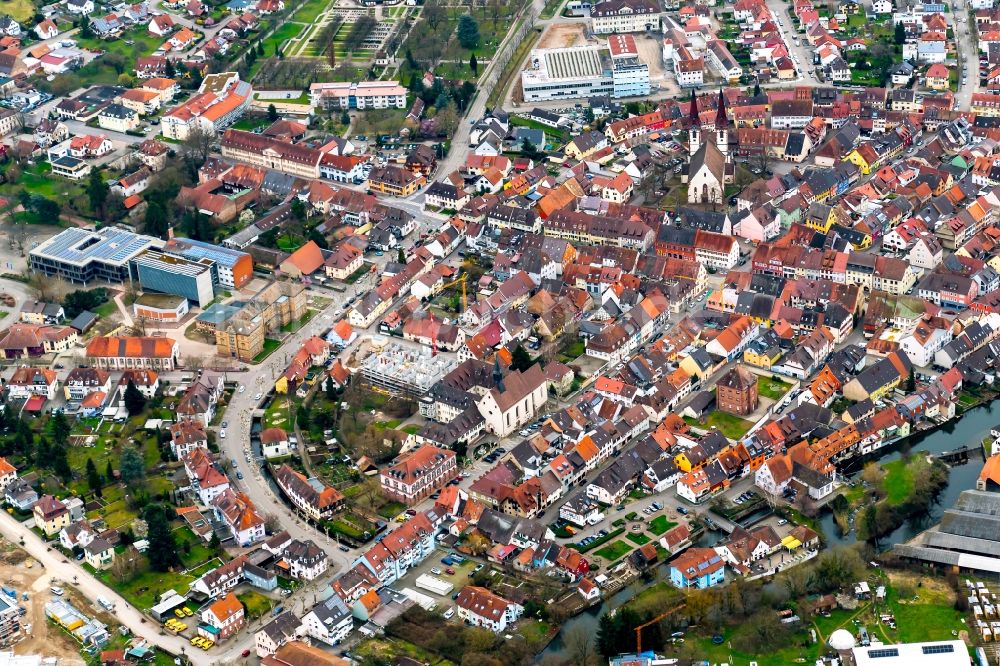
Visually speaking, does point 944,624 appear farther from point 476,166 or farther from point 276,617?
point 476,166

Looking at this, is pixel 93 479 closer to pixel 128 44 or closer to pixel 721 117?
pixel 721 117

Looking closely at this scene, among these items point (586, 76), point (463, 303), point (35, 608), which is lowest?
point (35, 608)

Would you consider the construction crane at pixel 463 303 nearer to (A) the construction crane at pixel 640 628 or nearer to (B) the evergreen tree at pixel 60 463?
(B) the evergreen tree at pixel 60 463

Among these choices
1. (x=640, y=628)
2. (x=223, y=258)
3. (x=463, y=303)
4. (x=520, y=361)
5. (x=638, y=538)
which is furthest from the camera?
(x=223, y=258)

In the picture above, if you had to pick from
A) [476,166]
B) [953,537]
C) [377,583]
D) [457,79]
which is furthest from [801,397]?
[457,79]

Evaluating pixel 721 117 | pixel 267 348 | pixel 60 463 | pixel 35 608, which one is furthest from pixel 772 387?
pixel 35 608

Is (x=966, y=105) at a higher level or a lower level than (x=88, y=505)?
higher

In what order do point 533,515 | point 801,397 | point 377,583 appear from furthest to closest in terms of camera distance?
point 801,397
point 533,515
point 377,583
